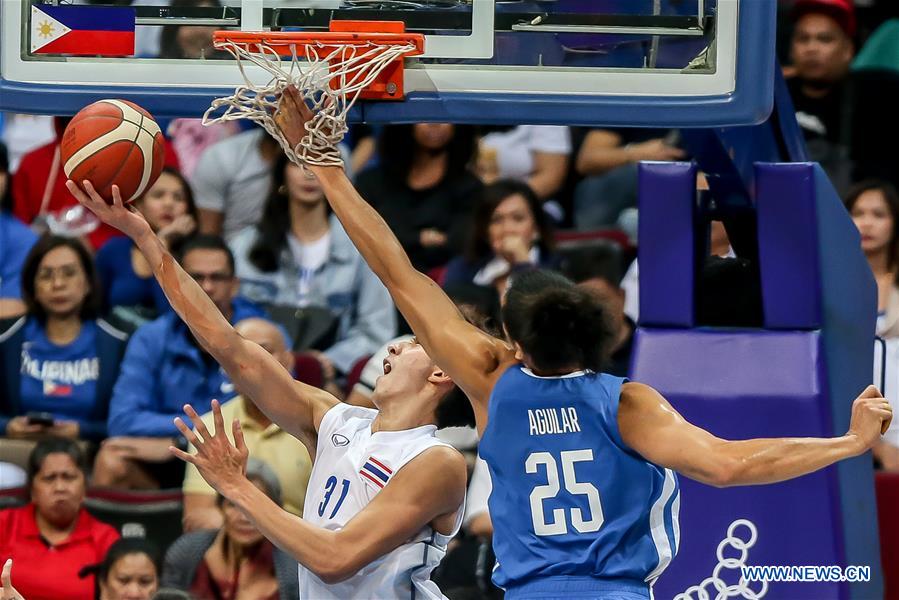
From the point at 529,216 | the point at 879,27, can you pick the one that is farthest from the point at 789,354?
the point at 879,27

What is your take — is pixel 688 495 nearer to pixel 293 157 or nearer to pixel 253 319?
pixel 293 157

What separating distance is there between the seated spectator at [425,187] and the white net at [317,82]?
121 inches

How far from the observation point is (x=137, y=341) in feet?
22.3

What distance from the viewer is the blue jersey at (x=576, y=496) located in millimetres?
3689

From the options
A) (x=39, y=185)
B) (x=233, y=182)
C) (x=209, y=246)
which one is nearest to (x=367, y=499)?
(x=209, y=246)

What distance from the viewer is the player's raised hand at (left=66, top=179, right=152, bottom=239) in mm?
3967

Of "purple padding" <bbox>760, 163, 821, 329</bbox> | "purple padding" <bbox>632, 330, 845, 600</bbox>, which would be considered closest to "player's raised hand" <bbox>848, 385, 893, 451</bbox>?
"purple padding" <bbox>632, 330, 845, 600</bbox>

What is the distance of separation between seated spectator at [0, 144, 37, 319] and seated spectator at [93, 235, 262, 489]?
3.54 feet

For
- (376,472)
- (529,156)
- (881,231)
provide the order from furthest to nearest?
(529,156), (881,231), (376,472)

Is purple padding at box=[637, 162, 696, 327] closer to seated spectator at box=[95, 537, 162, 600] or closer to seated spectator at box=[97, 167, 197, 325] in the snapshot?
seated spectator at box=[95, 537, 162, 600]

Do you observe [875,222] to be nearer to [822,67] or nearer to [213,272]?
[822,67]

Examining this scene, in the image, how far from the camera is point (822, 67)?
7.60 meters

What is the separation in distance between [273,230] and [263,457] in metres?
1.54

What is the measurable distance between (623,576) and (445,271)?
355cm
